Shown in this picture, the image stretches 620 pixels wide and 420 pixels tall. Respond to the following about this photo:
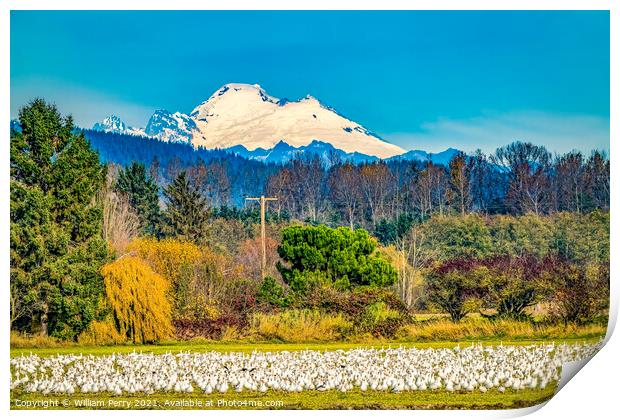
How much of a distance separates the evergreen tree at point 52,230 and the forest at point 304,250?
24 mm

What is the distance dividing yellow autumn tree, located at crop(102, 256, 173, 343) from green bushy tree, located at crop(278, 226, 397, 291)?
2982mm

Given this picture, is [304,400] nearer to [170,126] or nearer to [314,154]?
[170,126]

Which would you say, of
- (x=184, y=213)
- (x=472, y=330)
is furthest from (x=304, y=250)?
(x=184, y=213)

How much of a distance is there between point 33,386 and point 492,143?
10038 millimetres

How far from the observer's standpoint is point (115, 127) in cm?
1944

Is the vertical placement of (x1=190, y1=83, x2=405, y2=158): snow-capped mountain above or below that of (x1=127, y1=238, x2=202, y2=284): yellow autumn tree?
above

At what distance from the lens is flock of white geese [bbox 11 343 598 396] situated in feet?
43.4

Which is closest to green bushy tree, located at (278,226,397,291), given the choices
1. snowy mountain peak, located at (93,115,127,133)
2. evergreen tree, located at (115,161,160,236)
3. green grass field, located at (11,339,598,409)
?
snowy mountain peak, located at (93,115,127,133)

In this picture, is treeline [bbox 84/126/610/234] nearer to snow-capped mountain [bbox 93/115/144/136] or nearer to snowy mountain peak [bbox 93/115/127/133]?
snow-capped mountain [bbox 93/115/144/136]

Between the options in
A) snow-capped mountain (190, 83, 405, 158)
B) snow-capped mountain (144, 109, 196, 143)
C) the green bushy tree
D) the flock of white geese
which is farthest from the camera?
the green bushy tree

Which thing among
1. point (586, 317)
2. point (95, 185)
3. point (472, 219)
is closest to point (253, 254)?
point (472, 219)

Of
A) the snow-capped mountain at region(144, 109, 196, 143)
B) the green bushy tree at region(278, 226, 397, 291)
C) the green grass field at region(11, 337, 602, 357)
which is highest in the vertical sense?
the snow-capped mountain at region(144, 109, 196, 143)

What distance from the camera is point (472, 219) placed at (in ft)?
81.8
